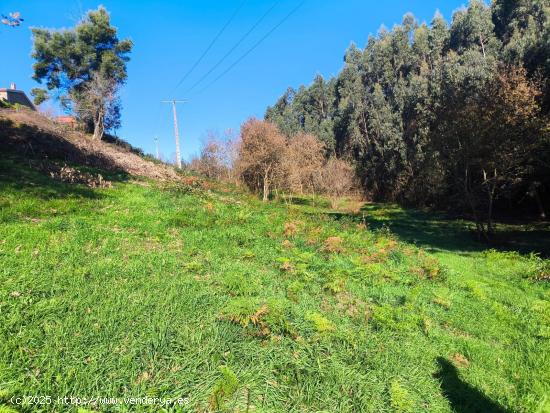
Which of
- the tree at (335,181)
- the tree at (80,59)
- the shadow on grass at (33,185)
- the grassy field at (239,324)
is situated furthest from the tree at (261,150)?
the grassy field at (239,324)

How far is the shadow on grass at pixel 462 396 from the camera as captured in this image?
423 cm

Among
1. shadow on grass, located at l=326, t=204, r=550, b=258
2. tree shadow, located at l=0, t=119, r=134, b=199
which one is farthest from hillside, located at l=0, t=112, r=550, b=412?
shadow on grass, located at l=326, t=204, r=550, b=258

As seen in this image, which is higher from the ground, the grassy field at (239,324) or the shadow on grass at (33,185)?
the shadow on grass at (33,185)

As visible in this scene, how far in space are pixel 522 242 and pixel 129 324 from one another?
64.3 feet

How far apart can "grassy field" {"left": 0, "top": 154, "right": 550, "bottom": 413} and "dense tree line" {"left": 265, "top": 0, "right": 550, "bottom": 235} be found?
10579 mm

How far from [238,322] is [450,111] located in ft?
59.1

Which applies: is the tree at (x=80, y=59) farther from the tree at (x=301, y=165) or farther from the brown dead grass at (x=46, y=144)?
the tree at (x=301, y=165)

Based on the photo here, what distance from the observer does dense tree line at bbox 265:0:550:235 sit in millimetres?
17281

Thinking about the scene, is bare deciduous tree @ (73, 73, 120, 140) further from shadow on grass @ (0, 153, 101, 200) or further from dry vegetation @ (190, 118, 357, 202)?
shadow on grass @ (0, 153, 101, 200)

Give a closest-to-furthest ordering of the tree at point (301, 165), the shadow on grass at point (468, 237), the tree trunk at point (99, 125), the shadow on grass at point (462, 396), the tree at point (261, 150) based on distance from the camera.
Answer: the shadow on grass at point (462, 396), the shadow on grass at point (468, 237), the tree trunk at point (99, 125), the tree at point (261, 150), the tree at point (301, 165)

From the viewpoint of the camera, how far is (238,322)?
495cm

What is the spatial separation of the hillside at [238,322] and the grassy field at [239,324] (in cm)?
2

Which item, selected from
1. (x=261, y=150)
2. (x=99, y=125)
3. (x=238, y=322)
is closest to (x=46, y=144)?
(x=99, y=125)

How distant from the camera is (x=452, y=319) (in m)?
6.56
